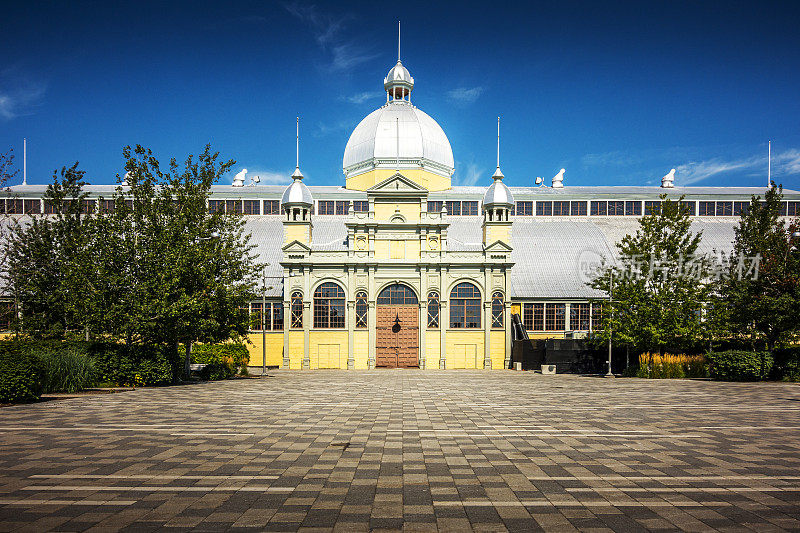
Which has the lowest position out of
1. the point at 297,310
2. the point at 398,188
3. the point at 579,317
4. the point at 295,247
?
the point at 579,317

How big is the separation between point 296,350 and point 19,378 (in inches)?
1003

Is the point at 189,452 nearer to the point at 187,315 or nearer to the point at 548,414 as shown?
the point at 548,414

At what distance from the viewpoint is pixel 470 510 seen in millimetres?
7227

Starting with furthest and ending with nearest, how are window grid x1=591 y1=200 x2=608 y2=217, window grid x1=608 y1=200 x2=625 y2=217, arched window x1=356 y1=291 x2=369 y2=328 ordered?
1. window grid x1=608 y1=200 x2=625 y2=217
2. window grid x1=591 y1=200 x2=608 y2=217
3. arched window x1=356 y1=291 x2=369 y2=328

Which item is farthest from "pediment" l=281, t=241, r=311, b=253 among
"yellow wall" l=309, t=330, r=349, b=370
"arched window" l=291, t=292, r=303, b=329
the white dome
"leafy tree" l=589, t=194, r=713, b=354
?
"leafy tree" l=589, t=194, r=713, b=354

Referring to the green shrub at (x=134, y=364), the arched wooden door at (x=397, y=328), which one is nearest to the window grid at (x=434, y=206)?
the arched wooden door at (x=397, y=328)

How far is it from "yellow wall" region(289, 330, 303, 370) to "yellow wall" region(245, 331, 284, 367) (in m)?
1.48

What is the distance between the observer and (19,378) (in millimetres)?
17406

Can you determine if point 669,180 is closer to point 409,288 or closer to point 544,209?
point 544,209

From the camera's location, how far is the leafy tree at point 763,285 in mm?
28984

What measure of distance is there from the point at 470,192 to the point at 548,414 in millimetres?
41646

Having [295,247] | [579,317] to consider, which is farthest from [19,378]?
[579,317]

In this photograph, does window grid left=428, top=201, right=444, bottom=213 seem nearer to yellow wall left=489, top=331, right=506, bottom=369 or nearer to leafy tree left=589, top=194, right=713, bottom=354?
yellow wall left=489, top=331, right=506, bottom=369

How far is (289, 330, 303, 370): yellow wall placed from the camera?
4231 centimetres
